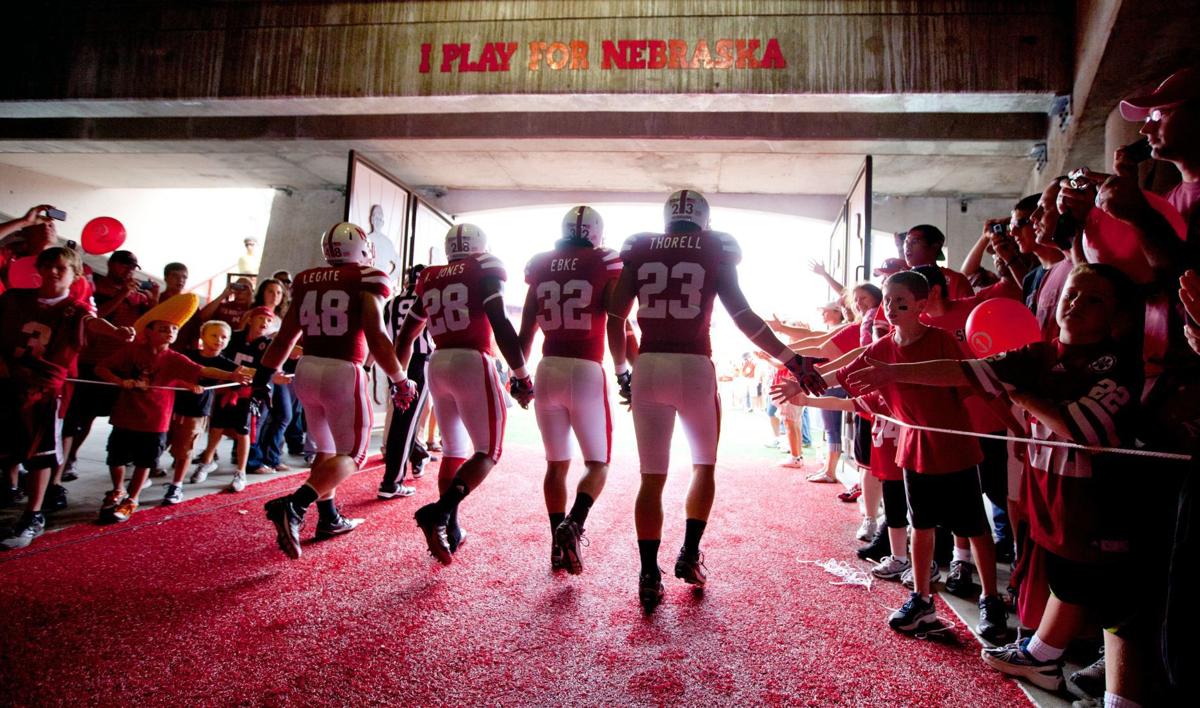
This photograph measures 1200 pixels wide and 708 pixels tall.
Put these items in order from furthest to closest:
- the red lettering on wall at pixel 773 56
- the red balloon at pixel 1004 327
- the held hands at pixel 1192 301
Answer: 1. the red lettering on wall at pixel 773 56
2. the red balloon at pixel 1004 327
3. the held hands at pixel 1192 301

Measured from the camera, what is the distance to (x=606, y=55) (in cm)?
682

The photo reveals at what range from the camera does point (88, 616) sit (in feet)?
8.00

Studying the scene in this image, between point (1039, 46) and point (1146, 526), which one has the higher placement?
point (1039, 46)

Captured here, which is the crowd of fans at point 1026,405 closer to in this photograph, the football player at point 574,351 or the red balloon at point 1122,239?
the red balloon at point 1122,239

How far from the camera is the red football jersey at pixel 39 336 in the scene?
3.62 m

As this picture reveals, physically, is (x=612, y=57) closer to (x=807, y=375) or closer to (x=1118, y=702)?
(x=807, y=375)

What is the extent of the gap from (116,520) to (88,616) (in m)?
1.82

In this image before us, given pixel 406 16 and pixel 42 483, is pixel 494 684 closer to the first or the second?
pixel 42 483

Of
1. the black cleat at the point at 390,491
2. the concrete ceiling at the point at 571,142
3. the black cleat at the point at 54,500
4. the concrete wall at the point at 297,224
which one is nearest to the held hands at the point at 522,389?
the black cleat at the point at 390,491

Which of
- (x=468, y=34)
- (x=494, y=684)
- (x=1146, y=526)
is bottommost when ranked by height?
(x=494, y=684)

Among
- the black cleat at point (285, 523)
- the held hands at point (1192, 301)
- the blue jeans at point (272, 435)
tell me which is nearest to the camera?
the held hands at point (1192, 301)

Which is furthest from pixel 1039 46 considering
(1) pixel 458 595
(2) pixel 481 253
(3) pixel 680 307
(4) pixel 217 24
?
(4) pixel 217 24

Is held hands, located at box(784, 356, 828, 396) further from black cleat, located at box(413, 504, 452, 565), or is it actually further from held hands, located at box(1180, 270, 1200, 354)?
black cleat, located at box(413, 504, 452, 565)

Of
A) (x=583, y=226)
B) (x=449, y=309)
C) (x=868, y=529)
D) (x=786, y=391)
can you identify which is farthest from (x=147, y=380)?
(x=868, y=529)
